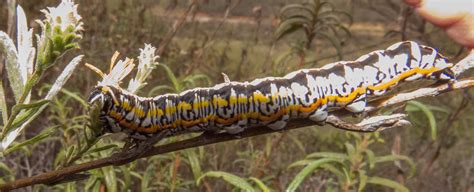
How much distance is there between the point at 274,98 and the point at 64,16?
68cm

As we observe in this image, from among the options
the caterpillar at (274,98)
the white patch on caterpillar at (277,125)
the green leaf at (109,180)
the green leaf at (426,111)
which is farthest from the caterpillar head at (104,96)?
the green leaf at (426,111)

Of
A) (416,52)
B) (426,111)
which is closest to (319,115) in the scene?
(416,52)

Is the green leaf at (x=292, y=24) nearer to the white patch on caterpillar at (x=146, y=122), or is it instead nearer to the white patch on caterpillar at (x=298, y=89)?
the white patch on caterpillar at (x=298, y=89)

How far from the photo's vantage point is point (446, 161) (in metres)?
6.69

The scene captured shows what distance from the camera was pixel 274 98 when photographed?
4.56 ft

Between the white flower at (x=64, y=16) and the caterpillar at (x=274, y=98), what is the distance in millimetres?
292

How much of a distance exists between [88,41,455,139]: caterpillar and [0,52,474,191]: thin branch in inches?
1.7

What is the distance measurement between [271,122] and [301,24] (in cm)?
208

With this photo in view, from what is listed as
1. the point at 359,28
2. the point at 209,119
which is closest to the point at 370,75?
the point at 209,119

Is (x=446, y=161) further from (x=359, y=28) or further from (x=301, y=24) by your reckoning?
(x=359, y=28)

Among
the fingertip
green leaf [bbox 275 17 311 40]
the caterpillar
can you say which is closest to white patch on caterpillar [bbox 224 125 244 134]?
the caterpillar

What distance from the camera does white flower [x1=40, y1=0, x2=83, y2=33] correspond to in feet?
2.64

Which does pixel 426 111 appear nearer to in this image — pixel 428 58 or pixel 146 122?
pixel 428 58

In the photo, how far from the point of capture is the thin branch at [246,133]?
0.95 meters
